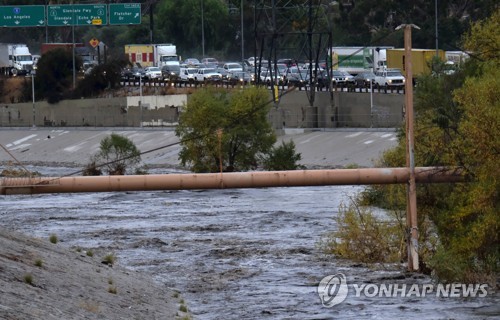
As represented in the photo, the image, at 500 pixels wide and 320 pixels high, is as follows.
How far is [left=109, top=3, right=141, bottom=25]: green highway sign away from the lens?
116863 millimetres

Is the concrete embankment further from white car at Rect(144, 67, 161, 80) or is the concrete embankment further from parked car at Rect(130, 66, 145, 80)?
white car at Rect(144, 67, 161, 80)

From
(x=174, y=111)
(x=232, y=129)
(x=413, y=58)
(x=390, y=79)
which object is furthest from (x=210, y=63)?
(x=232, y=129)

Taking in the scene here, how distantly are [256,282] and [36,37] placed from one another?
13479cm

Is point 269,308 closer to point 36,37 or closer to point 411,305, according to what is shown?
point 411,305

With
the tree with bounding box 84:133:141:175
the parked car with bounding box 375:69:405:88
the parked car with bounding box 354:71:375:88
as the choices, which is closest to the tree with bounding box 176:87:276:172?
the tree with bounding box 84:133:141:175

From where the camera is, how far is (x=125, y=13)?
117438mm

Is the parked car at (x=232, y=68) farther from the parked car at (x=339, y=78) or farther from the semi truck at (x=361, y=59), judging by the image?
the parked car at (x=339, y=78)

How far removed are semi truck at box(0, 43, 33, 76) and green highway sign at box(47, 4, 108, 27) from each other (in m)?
14.5

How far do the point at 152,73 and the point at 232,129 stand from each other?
47.0 m

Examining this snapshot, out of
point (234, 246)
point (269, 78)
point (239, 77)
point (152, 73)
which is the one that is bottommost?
point (234, 246)

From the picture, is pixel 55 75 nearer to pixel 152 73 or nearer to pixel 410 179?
pixel 152 73

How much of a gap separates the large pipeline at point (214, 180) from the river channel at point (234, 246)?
281 cm

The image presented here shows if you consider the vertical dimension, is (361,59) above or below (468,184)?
above

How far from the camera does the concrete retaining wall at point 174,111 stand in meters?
90.4
